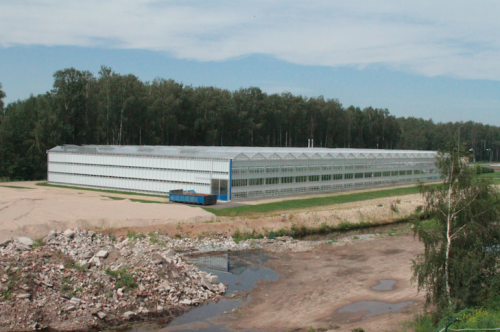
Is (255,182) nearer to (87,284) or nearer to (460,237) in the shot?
(87,284)

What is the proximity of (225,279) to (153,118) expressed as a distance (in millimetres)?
71770

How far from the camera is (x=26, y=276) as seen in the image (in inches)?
977

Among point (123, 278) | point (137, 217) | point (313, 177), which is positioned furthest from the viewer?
point (313, 177)

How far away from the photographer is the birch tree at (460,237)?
66.4 ft

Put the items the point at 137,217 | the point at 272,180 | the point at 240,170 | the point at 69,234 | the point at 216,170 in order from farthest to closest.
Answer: the point at 272,180
the point at 240,170
the point at 216,170
the point at 137,217
the point at 69,234

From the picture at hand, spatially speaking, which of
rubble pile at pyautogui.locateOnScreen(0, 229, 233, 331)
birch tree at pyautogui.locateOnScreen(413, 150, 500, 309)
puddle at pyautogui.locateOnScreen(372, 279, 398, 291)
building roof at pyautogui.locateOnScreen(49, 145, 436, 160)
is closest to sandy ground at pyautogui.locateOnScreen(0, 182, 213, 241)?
rubble pile at pyautogui.locateOnScreen(0, 229, 233, 331)

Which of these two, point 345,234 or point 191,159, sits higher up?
point 191,159

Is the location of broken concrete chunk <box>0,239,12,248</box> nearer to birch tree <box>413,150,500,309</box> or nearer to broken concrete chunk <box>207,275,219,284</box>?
broken concrete chunk <box>207,275,219,284</box>

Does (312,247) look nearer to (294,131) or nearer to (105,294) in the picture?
(105,294)

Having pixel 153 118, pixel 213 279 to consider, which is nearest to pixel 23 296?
pixel 213 279

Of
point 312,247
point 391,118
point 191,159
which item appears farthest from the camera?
point 391,118

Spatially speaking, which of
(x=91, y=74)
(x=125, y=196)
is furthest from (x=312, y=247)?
(x=91, y=74)

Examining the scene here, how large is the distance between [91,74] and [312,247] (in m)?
72.0

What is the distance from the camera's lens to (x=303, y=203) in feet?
186
